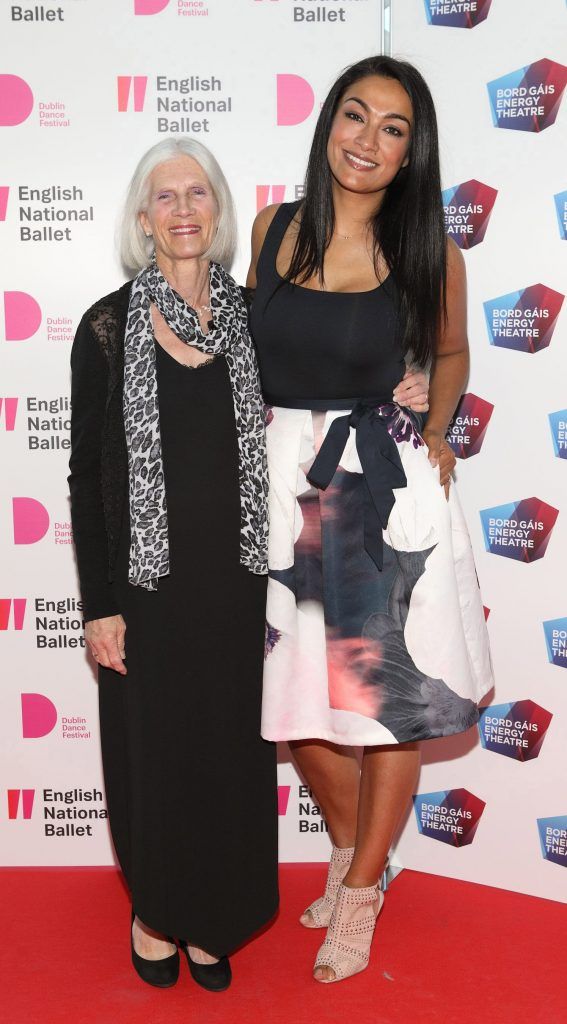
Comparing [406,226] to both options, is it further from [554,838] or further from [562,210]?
[554,838]

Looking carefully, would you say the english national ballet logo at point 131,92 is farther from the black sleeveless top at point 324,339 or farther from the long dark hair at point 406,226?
the black sleeveless top at point 324,339

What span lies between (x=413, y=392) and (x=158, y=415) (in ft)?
2.06

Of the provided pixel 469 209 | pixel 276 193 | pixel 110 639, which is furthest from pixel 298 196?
pixel 110 639

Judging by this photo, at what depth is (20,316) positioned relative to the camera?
2738 mm

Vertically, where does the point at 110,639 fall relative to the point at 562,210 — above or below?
below

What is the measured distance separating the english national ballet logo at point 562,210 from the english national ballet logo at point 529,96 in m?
0.18

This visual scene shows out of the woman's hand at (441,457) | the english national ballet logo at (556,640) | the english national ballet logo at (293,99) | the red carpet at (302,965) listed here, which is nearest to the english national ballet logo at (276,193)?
the english national ballet logo at (293,99)

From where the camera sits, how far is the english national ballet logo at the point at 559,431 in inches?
103

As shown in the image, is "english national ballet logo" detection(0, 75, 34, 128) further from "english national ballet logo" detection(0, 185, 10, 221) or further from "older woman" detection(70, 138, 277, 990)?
"older woman" detection(70, 138, 277, 990)

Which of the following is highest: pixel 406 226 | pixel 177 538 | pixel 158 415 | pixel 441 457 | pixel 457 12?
pixel 457 12

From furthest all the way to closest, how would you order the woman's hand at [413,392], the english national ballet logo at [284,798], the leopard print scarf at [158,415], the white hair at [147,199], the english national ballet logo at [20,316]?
the english national ballet logo at [284,798] → the english national ballet logo at [20,316] → the woman's hand at [413,392] → the white hair at [147,199] → the leopard print scarf at [158,415]

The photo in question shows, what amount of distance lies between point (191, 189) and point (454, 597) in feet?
3.62

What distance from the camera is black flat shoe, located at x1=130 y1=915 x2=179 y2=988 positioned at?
2.32 metres

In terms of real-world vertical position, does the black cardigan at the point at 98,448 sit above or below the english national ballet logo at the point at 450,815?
above
